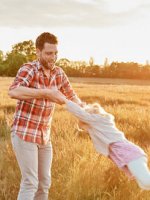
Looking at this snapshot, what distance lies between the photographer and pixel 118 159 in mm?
3396

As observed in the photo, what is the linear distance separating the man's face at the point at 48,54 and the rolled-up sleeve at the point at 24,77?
0.38 feet

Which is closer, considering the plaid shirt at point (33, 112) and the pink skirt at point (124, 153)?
the pink skirt at point (124, 153)

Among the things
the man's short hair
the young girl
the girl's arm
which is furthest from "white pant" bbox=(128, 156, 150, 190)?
the man's short hair

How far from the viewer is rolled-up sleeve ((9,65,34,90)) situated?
12.0 ft

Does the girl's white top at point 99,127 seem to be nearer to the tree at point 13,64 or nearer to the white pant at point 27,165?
the white pant at point 27,165

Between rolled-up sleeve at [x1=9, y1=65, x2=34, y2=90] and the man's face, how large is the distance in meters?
0.12

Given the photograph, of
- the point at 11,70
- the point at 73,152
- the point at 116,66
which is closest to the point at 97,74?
the point at 116,66

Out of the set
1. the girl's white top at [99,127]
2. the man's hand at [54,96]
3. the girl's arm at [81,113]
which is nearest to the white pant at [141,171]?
the girl's white top at [99,127]

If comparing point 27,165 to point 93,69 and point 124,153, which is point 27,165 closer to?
point 124,153

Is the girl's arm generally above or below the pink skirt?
above

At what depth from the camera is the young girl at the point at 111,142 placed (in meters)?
3.24

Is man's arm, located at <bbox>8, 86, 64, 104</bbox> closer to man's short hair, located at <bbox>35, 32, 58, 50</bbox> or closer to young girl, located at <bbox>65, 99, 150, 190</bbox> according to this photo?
young girl, located at <bbox>65, 99, 150, 190</bbox>

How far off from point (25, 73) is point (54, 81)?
0.35 metres

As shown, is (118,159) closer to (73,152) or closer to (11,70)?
(73,152)
